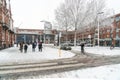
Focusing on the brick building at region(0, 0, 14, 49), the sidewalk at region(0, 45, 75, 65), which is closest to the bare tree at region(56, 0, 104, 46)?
the brick building at region(0, 0, 14, 49)

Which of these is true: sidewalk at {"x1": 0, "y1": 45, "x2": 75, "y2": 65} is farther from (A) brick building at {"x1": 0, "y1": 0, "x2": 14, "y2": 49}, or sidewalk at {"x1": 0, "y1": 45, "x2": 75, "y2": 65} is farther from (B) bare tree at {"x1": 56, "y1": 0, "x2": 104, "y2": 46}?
(B) bare tree at {"x1": 56, "y1": 0, "x2": 104, "y2": 46}

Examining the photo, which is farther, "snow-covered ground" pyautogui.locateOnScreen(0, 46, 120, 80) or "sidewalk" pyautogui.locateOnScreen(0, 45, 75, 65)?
"sidewalk" pyautogui.locateOnScreen(0, 45, 75, 65)

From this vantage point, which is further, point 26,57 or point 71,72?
point 26,57

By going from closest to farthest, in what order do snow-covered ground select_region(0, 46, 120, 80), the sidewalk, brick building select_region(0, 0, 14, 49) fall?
snow-covered ground select_region(0, 46, 120, 80)
the sidewalk
brick building select_region(0, 0, 14, 49)

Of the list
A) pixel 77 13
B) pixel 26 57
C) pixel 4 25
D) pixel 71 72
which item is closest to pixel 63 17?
pixel 77 13

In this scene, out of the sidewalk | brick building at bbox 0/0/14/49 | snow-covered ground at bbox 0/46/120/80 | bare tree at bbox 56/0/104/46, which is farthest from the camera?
bare tree at bbox 56/0/104/46

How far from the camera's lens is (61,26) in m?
54.8

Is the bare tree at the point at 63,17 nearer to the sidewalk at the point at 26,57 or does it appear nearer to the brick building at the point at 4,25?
the brick building at the point at 4,25

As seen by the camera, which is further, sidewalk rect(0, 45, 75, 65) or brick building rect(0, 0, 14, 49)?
brick building rect(0, 0, 14, 49)

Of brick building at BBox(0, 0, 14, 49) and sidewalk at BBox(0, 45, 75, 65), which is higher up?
brick building at BBox(0, 0, 14, 49)

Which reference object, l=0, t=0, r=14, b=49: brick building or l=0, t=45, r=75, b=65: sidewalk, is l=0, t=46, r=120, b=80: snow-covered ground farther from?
l=0, t=0, r=14, b=49: brick building

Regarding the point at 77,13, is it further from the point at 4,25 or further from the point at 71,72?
the point at 71,72

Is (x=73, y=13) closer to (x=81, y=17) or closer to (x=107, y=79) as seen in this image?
(x=81, y=17)

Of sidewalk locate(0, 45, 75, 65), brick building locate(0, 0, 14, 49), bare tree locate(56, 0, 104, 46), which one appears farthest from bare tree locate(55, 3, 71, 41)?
sidewalk locate(0, 45, 75, 65)
